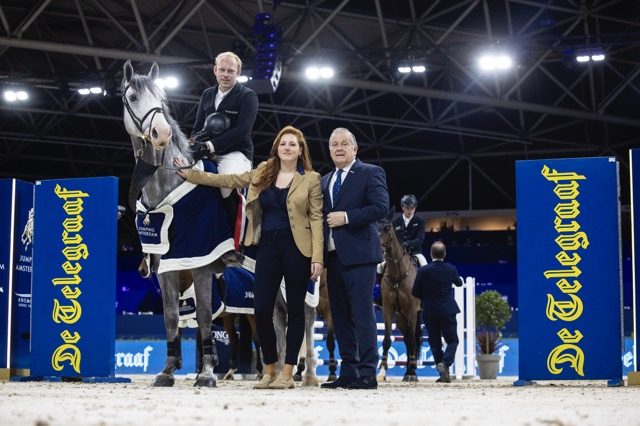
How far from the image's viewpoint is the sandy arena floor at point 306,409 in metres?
3.77

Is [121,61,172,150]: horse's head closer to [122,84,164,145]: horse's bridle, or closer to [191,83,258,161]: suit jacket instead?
[122,84,164,145]: horse's bridle

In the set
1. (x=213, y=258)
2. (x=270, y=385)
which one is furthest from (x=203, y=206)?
(x=270, y=385)

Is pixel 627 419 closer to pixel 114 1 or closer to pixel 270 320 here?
pixel 270 320

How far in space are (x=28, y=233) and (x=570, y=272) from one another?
16.4 feet

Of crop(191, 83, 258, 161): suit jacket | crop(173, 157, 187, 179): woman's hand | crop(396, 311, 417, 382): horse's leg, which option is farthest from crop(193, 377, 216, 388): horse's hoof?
crop(396, 311, 417, 382): horse's leg

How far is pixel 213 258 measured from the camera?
6.97m

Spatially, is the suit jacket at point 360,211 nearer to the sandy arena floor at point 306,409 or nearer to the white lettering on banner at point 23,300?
the sandy arena floor at point 306,409

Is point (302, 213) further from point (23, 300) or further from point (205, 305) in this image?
point (23, 300)

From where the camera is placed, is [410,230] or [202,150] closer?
[202,150]

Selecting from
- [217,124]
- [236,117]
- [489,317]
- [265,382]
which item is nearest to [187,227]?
[217,124]

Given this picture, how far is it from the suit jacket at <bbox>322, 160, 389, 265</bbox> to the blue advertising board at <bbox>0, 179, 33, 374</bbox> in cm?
371

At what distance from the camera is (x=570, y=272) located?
297 inches

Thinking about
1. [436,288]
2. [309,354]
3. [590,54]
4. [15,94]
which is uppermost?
[15,94]

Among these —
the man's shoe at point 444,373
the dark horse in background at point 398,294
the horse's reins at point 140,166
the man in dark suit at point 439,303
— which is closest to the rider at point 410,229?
the dark horse in background at point 398,294
